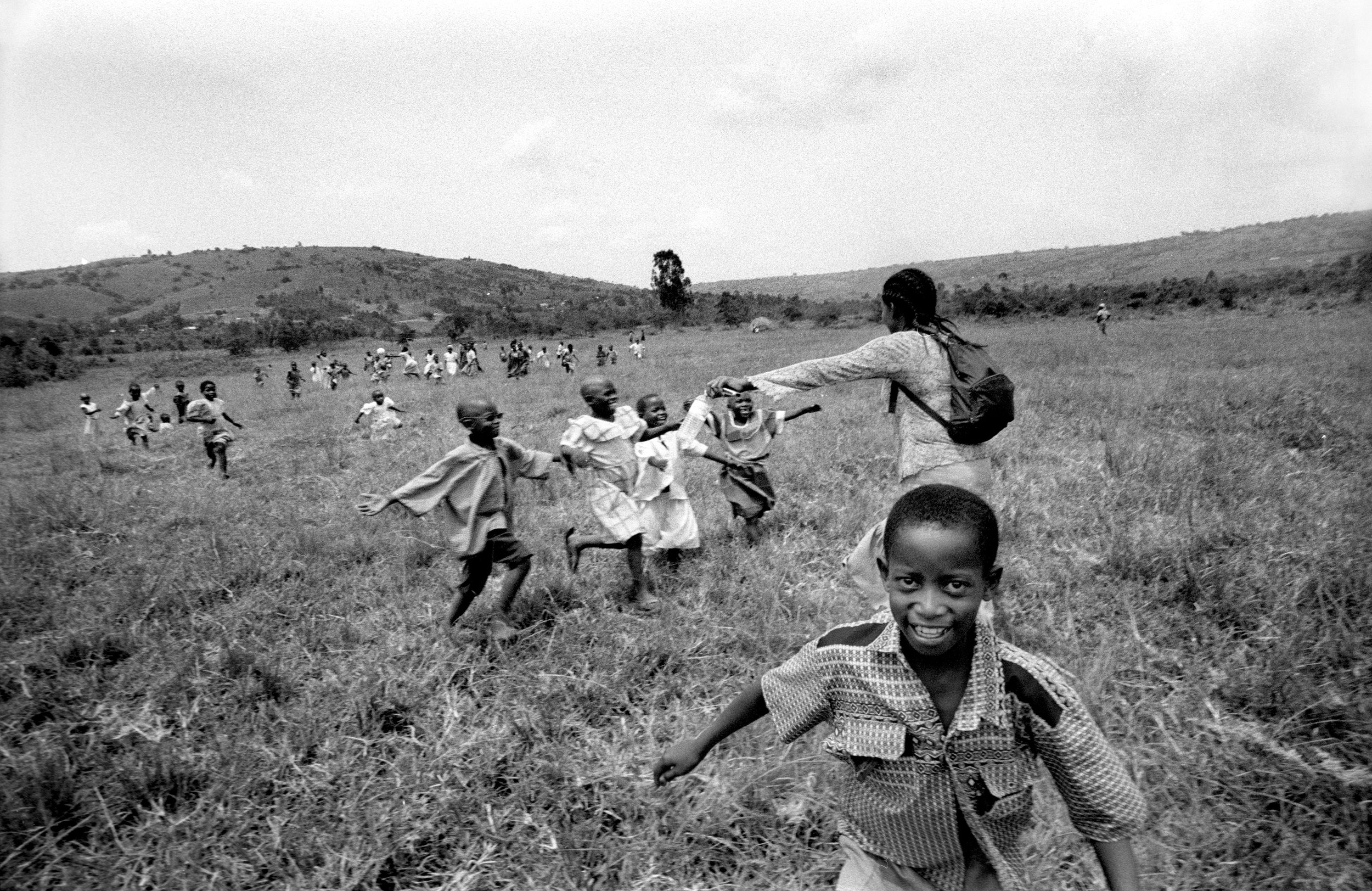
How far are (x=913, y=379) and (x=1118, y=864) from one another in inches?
78.3

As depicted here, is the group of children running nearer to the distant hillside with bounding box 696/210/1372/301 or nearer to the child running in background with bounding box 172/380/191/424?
the child running in background with bounding box 172/380/191/424

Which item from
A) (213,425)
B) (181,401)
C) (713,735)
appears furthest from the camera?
(181,401)

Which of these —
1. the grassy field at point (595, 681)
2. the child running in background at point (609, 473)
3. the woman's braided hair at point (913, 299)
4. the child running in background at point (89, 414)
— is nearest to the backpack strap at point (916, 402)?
the woman's braided hair at point (913, 299)

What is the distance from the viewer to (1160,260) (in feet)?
199

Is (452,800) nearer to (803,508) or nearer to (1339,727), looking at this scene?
(1339,727)

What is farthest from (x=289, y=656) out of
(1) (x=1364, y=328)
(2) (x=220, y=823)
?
(1) (x=1364, y=328)

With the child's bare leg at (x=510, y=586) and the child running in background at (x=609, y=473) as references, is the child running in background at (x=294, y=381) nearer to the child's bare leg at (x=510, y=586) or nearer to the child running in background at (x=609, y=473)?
the child running in background at (x=609, y=473)

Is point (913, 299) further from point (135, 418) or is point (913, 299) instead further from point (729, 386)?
point (135, 418)

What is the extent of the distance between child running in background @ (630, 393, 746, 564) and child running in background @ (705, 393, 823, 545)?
493 mm

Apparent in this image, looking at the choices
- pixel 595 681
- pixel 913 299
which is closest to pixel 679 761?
pixel 595 681

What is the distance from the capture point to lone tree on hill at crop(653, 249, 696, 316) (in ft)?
180

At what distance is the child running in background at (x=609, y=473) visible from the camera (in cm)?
451

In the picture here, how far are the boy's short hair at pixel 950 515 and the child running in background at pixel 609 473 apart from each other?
3.12m

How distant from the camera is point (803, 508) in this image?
241 inches
